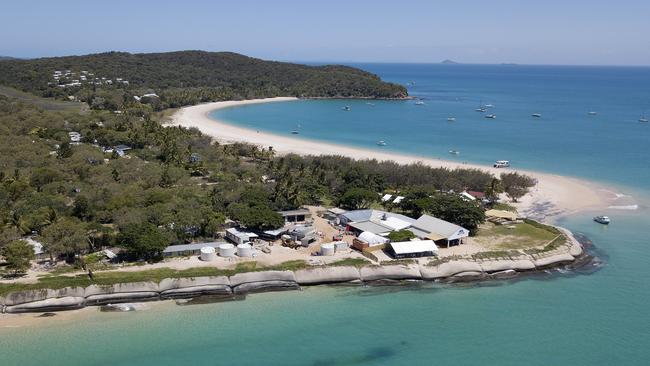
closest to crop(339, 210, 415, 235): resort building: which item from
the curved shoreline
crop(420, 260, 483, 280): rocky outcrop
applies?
crop(420, 260, 483, 280): rocky outcrop

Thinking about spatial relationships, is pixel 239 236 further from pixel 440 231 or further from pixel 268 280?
pixel 440 231

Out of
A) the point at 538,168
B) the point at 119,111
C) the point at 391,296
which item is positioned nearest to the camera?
the point at 391,296

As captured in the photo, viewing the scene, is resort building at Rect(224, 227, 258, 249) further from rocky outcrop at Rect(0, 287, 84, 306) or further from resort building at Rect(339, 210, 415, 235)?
rocky outcrop at Rect(0, 287, 84, 306)

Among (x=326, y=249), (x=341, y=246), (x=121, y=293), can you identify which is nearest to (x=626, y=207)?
(x=341, y=246)

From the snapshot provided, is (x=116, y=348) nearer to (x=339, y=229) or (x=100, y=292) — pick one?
(x=100, y=292)

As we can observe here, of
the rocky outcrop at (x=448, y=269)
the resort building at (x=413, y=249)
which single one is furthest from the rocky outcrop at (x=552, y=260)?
the resort building at (x=413, y=249)

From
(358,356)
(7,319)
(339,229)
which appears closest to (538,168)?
(339,229)
